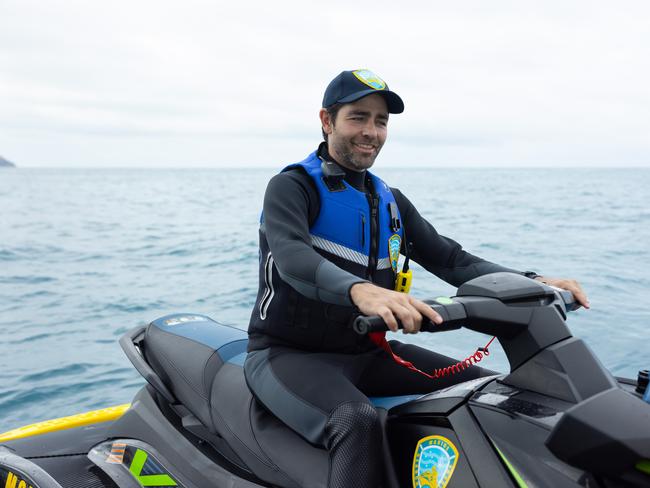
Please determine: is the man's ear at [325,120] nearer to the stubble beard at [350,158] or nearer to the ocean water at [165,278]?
the stubble beard at [350,158]

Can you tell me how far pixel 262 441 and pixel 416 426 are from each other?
1.82ft

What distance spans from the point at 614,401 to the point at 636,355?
5519 mm

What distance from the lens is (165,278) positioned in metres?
11.5

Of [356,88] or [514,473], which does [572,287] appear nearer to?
[514,473]

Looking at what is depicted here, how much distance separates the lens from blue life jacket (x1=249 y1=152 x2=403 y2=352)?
7.32ft

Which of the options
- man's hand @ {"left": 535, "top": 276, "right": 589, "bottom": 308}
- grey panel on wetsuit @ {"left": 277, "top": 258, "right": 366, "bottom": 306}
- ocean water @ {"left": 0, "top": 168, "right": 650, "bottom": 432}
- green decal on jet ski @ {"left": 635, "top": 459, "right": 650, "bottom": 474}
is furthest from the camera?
ocean water @ {"left": 0, "top": 168, "right": 650, "bottom": 432}

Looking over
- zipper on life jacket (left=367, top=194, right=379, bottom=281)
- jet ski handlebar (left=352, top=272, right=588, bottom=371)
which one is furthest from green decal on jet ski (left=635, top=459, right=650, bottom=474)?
zipper on life jacket (left=367, top=194, right=379, bottom=281)

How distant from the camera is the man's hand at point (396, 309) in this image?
5.06ft

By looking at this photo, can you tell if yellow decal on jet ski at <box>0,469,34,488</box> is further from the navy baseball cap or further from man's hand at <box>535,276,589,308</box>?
man's hand at <box>535,276,589,308</box>

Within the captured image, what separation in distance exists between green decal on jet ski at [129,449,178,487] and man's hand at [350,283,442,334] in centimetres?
112

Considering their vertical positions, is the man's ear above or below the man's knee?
above

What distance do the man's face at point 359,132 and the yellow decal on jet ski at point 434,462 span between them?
1155 mm

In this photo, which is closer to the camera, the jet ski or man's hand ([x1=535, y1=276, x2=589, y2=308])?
the jet ski

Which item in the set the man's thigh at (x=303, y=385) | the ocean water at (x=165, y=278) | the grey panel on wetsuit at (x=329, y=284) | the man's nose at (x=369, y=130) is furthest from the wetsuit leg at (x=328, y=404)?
the ocean water at (x=165, y=278)
